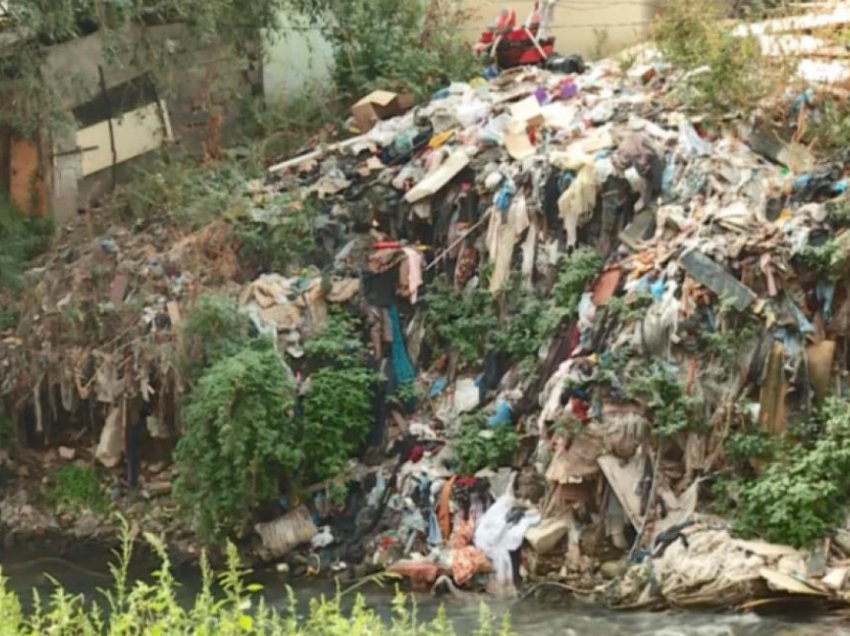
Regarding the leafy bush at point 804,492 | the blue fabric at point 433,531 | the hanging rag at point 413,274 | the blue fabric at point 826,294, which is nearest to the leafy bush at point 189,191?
the hanging rag at point 413,274

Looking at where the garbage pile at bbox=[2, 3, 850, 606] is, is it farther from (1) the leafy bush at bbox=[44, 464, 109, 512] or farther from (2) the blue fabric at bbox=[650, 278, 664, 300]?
(1) the leafy bush at bbox=[44, 464, 109, 512]

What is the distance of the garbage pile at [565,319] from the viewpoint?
9.13m

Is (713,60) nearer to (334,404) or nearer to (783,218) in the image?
(783,218)

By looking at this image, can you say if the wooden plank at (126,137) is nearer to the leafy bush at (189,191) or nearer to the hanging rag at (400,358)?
the leafy bush at (189,191)

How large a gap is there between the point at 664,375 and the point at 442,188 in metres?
3.31

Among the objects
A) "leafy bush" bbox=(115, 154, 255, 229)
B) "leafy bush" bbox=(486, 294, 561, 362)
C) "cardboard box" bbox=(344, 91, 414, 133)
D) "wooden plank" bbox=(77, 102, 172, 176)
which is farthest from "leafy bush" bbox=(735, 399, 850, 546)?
"wooden plank" bbox=(77, 102, 172, 176)

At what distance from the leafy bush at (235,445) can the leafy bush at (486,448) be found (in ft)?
4.17

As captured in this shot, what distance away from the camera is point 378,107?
1344 cm

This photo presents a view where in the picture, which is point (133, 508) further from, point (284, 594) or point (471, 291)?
point (471, 291)

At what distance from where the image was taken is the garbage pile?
9133 millimetres

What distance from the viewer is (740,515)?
8.79m

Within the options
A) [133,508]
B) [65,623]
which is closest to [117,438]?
[133,508]

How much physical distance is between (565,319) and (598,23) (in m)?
5.98

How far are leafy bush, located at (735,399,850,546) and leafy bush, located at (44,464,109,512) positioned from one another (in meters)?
5.83
